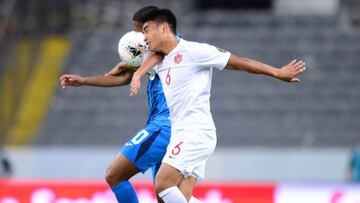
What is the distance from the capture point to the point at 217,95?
17328 mm

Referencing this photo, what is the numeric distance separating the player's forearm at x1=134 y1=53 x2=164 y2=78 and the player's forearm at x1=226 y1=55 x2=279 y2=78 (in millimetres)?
529

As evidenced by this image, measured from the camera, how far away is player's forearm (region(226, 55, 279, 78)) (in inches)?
323

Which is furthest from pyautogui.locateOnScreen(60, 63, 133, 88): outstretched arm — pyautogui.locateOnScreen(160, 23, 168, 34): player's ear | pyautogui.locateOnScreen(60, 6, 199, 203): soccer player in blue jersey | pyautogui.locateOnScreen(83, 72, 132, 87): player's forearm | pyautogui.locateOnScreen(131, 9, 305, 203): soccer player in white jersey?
pyautogui.locateOnScreen(160, 23, 168, 34): player's ear

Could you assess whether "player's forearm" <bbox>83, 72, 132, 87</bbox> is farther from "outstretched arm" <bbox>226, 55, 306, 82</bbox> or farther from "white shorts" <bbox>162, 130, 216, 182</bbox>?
"outstretched arm" <bbox>226, 55, 306, 82</bbox>

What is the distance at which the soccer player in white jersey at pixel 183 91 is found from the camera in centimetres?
830

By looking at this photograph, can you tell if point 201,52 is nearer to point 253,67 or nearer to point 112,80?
point 253,67

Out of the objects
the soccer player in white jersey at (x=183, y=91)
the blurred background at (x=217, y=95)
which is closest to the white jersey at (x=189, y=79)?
the soccer player in white jersey at (x=183, y=91)

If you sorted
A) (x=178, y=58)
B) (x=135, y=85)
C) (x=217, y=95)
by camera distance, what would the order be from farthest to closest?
(x=217, y=95) → (x=178, y=58) → (x=135, y=85)

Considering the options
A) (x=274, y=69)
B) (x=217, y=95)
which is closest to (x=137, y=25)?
(x=274, y=69)

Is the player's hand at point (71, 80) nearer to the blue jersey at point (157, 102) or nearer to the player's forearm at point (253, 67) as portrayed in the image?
the blue jersey at point (157, 102)

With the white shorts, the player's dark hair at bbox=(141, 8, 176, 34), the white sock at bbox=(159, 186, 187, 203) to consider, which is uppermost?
the player's dark hair at bbox=(141, 8, 176, 34)

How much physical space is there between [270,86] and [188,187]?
9133mm

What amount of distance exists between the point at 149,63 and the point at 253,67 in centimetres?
77

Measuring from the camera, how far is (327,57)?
17781 mm
